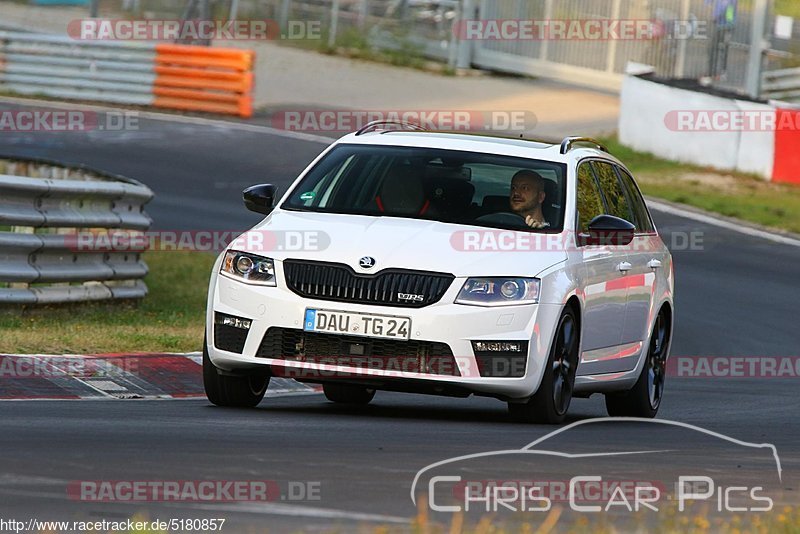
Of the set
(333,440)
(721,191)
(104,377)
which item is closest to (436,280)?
(333,440)

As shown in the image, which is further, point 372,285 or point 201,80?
point 201,80

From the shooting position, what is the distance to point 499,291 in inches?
376

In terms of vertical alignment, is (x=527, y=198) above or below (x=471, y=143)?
below

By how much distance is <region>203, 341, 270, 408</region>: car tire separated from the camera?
9.98 m

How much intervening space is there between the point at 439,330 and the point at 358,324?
1.38 ft

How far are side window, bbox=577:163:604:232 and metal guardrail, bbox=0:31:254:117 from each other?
2119cm

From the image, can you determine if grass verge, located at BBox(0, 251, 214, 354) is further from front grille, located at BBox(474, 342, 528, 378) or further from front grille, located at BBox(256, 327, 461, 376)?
front grille, located at BBox(474, 342, 528, 378)

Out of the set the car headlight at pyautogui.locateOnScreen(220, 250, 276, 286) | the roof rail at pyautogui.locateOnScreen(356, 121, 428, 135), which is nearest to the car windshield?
the roof rail at pyautogui.locateOnScreen(356, 121, 428, 135)

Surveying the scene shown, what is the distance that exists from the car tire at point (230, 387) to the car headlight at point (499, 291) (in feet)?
4.13

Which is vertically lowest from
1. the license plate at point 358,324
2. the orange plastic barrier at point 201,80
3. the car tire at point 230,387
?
the orange plastic barrier at point 201,80

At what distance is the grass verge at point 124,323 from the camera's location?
40.2 ft

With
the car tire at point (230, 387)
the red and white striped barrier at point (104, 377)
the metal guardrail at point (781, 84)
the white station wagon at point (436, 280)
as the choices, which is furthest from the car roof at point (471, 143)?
the metal guardrail at point (781, 84)

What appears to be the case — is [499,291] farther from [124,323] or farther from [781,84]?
[781,84]

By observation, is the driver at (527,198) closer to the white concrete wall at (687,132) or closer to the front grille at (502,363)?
the front grille at (502,363)
